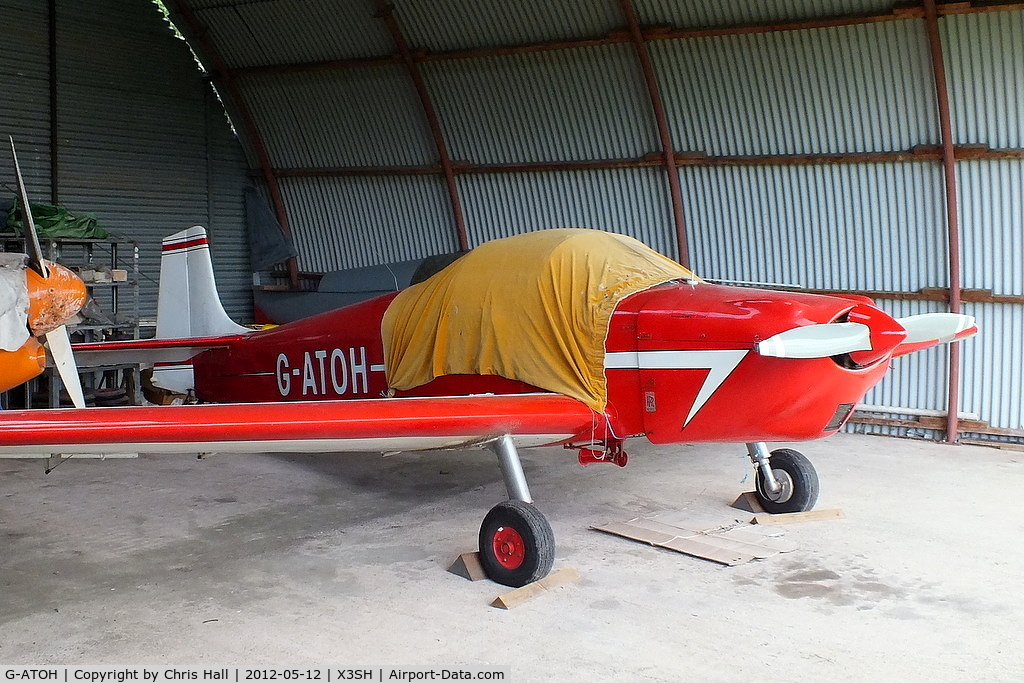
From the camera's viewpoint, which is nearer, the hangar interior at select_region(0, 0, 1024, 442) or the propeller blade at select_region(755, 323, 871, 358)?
the propeller blade at select_region(755, 323, 871, 358)

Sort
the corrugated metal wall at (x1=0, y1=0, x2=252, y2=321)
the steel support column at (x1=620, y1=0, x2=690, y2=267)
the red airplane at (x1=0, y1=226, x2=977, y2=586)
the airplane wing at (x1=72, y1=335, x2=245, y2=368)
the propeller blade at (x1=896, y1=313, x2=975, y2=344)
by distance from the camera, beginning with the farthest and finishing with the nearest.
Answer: the corrugated metal wall at (x1=0, y1=0, x2=252, y2=321) → the steel support column at (x1=620, y1=0, x2=690, y2=267) → the airplane wing at (x1=72, y1=335, x2=245, y2=368) → the propeller blade at (x1=896, y1=313, x2=975, y2=344) → the red airplane at (x1=0, y1=226, x2=977, y2=586)

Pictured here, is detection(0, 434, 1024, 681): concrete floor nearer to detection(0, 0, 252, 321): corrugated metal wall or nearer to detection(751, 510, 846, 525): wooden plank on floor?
detection(751, 510, 846, 525): wooden plank on floor

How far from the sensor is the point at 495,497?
6.52 meters

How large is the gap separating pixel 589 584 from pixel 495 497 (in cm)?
192

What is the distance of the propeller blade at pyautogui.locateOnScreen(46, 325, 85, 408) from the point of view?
5.43 metres

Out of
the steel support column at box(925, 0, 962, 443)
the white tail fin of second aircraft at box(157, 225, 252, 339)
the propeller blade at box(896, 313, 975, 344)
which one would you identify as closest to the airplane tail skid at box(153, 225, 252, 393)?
the white tail fin of second aircraft at box(157, 225, 252, 339)

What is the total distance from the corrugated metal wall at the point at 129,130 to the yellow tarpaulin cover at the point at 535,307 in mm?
8405

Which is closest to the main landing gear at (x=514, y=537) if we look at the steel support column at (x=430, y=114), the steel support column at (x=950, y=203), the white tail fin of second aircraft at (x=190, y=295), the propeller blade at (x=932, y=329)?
the propeller blade at (x=932, y=329)

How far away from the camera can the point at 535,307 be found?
5246 mm

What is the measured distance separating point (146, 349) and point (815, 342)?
5146 millimetres

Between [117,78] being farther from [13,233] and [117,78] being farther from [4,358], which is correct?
[4,358]

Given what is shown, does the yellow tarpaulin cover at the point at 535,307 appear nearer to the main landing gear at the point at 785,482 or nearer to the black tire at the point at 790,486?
the main landing gear at the point at 785,482

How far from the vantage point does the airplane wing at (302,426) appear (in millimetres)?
3807

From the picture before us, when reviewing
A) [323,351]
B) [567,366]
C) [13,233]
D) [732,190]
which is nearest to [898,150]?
[732,190]
